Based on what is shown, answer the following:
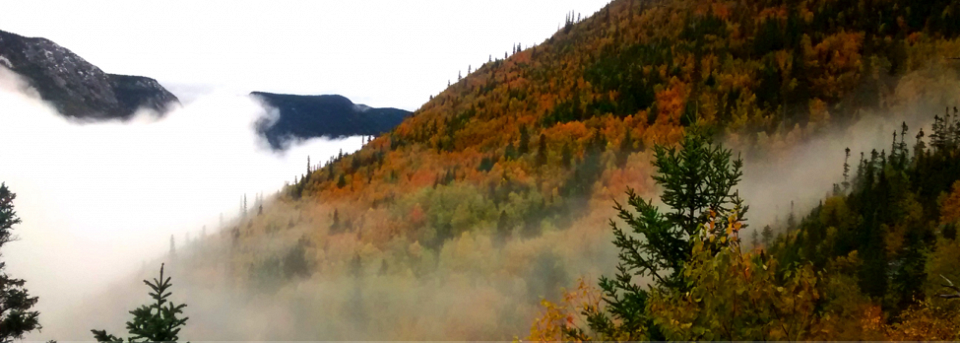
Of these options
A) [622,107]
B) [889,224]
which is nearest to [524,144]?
[622,107]

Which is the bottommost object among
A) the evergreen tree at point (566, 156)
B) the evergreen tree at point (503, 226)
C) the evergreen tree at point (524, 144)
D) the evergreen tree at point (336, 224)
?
the evergreen tree at point (336, 224)

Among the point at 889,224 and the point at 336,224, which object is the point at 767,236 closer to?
the point at 889,224

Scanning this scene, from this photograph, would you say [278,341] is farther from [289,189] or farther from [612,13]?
[612,13]

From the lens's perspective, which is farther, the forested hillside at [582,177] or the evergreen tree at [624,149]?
the evergreen tree at [624,149]

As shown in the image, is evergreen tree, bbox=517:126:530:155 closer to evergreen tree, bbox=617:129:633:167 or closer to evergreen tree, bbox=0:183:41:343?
evergreen tree, bbox=617:129:633:167

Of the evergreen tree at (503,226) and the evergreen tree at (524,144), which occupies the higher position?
the evergreen tree at (524,144)

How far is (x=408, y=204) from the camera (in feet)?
279

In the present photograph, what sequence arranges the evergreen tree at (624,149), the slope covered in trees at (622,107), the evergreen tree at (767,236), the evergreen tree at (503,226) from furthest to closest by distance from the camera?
the evergreen tree at (624,149), the slope covered in trees at (622,107), the evergreen tree at (503,226), the evergreen tree at (767,236)

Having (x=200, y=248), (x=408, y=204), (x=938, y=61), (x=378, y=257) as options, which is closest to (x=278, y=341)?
(x=378, y=257)

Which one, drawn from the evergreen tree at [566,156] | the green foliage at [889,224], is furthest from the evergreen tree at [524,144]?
the green foliage at [889,224]

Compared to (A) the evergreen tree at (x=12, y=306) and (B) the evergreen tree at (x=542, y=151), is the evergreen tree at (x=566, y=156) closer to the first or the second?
(B) the evergreen tree at (x=542, y=151)

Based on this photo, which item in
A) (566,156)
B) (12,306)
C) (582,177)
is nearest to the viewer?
(12,306)

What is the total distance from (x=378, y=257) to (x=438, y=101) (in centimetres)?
6690

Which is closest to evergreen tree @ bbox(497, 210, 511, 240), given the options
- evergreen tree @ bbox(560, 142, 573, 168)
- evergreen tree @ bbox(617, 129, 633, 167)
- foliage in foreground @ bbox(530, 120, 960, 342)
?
evergreen tree @ bbox(560, 142, 573, 168)
